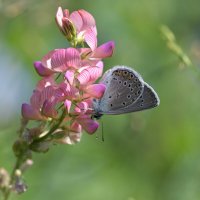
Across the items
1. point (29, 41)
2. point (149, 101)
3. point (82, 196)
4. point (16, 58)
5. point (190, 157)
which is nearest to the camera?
point (149, 101)

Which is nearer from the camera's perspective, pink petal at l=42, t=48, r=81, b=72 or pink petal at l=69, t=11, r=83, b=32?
pink petal at l=42, t=48, r=81, b=72

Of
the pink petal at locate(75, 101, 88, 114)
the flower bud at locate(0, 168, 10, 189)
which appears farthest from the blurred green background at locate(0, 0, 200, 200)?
the pink petal at locate(75, 101, 88, 114)

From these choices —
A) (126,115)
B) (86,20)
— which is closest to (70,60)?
(86,20)

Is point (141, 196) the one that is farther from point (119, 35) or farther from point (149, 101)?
point (149, 101)

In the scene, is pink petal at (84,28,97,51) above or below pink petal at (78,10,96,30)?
below

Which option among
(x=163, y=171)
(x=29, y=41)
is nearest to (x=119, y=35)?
(x=29, y=41)

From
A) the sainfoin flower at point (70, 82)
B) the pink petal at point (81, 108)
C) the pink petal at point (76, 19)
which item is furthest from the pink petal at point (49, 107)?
the pink petal at point (76, 19)

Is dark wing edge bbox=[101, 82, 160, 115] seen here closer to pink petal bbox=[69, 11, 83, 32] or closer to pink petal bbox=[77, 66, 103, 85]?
pink petal bbox=[77, 66, 103, 85]

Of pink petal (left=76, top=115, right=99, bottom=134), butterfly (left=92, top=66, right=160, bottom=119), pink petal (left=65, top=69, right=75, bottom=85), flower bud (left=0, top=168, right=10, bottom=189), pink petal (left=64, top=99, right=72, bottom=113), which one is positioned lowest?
flower bud (left=0, top=168, right=10, bottom=189)
